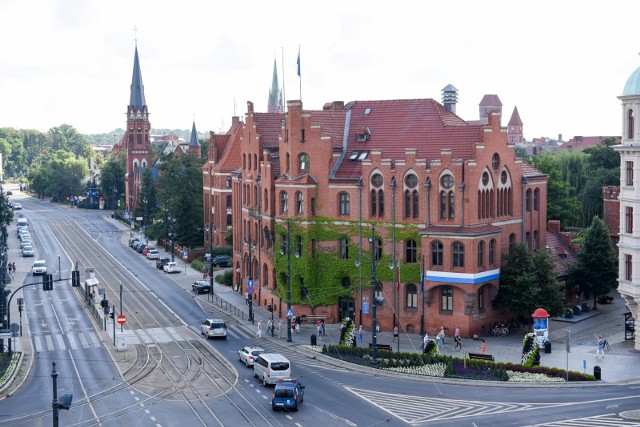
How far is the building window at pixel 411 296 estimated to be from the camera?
7275 cm

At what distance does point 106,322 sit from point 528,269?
1313 inches

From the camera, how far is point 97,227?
16025 cm

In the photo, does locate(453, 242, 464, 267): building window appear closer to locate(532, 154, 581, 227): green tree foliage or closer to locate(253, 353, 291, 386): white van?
locate(253, 353, 291, 386): white van

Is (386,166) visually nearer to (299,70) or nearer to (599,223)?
(299,70)

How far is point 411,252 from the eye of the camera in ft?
239

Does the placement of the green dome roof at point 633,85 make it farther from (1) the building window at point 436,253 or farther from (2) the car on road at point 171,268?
(2) the car on road at point 171,268

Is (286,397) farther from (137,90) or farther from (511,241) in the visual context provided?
(137,90)

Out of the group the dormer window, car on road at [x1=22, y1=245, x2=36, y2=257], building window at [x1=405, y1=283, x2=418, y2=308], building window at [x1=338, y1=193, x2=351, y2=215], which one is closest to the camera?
building window at [x1=405, y1=283, x2=418, y2=308]

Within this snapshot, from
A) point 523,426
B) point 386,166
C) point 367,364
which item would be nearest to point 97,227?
point 386,166

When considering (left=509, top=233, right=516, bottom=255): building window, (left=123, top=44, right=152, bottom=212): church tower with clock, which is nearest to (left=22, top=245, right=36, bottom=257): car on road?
(left=123, top=44, right=152, bottom=212): church tower with clock

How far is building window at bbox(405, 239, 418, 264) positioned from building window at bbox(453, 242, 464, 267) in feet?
10.8

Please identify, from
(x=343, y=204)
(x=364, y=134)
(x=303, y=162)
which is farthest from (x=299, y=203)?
(x=364, y=134)

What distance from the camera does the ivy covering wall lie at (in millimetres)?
74188

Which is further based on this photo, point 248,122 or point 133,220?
point 133,220
